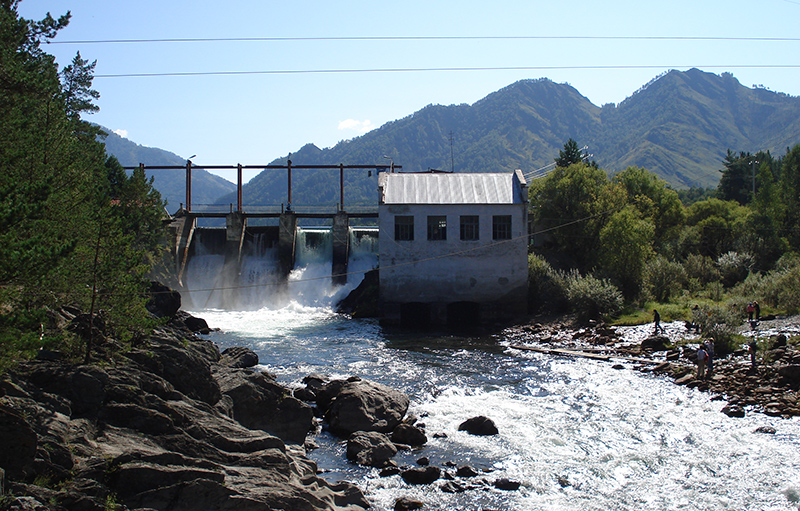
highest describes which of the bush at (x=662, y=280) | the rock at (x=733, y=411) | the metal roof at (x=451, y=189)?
the metal roof at (x=451, y=189)

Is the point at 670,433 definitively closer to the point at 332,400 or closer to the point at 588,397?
the point at 588,397

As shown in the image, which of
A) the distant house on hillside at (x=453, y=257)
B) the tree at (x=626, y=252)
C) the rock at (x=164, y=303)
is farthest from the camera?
the distant house on hillside at (x=453, y=257)

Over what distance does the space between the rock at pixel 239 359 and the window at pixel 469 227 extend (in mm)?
21088

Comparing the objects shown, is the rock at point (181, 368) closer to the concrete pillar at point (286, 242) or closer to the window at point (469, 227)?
the window at point (469, 227)

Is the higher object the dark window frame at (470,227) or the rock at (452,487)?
the dark window frame at (470,227)

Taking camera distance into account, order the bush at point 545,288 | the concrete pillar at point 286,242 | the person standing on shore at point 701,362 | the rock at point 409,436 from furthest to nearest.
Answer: the concrete pillar at point 286,242, the bush at point 545,288, the person standing on shore at point 701,362, the rock at point 409,436

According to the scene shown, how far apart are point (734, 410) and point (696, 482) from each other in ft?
22.9

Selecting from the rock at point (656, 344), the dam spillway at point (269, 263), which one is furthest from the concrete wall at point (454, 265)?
the rock at point (656, 344)

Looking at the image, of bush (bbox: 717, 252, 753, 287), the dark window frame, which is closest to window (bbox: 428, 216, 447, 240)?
the dark window frame

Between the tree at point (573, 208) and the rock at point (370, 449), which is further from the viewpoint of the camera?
the tree at point (573, 208)

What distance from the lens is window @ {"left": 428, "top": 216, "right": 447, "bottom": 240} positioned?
157ft

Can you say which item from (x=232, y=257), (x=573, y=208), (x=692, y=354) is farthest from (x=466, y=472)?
(x=232, y=257)

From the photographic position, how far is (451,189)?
50156mm

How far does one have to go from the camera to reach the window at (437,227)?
157ft
